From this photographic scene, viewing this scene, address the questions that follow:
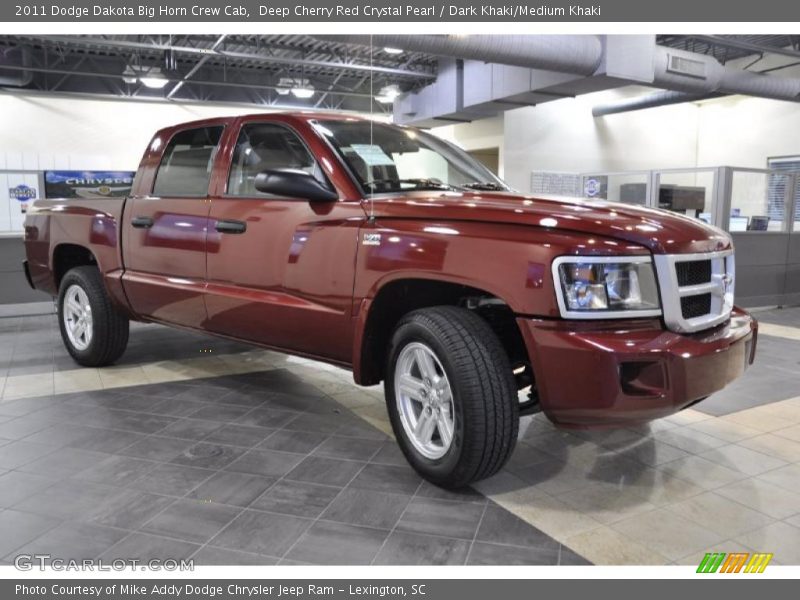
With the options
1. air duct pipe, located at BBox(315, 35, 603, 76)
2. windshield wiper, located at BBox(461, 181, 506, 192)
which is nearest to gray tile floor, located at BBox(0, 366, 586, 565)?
windshield wiper, located at BBox(461, 181, 506, 192)

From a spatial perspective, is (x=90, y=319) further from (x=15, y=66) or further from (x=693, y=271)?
(x=15, y=66)

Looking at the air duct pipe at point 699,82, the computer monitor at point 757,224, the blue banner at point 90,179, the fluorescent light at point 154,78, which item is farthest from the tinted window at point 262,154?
the fluorescent light at point 154,78

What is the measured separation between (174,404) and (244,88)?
14.7 m

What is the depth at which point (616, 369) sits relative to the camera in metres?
2.25

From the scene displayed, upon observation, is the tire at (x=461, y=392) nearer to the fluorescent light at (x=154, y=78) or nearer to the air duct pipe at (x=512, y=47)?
the air duct pipe at (x=512, y=47)

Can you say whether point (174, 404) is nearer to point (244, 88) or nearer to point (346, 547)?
point (346, 547)

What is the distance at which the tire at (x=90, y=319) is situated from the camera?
4.70 metres

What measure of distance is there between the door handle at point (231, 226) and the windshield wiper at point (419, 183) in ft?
2.67

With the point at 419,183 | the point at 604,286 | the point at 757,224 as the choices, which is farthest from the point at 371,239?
the point at 757,224

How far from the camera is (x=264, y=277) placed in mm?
3430

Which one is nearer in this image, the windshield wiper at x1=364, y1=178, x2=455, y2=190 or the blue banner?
the windshield wiper at x1=364, y1=178, x2=455, y2=190

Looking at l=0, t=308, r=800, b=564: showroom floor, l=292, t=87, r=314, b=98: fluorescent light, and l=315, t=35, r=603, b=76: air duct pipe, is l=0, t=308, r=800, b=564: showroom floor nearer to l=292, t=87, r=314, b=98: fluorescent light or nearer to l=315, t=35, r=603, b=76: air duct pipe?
l=315, t=35, r=603, b=76: air duct pipe

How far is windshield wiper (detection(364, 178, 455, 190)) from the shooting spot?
3170 millimetres

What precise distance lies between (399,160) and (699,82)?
428 inches
